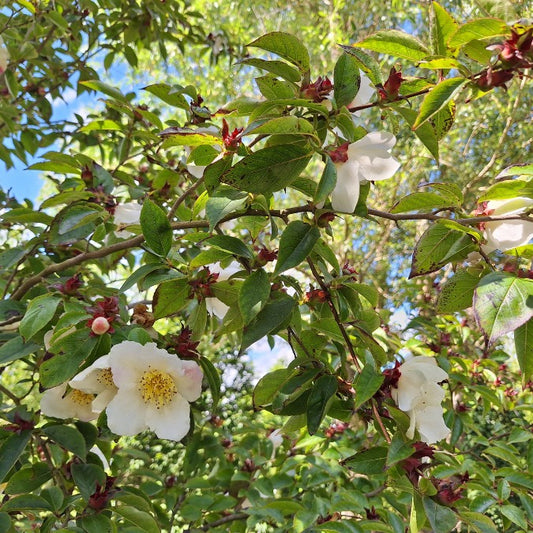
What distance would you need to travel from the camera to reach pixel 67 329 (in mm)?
747

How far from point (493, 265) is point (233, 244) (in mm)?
345

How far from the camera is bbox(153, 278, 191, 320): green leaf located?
808 mm

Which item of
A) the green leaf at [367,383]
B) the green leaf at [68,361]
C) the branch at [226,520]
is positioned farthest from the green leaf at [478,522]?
the branch at [226,520]

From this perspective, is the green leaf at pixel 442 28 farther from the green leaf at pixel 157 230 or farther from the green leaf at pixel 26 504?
the green leaf at pixel 26 504

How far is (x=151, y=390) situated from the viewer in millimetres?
809

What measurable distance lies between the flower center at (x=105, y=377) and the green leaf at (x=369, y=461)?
1.16 ft

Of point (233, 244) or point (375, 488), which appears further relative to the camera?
point (375, 488)

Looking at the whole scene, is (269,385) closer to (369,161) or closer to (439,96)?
(369,161)

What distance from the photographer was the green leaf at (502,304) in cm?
→ 59

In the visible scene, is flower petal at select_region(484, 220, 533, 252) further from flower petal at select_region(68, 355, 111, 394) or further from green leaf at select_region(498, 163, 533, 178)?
flower petal at select_region(68, 355, 111, 394)

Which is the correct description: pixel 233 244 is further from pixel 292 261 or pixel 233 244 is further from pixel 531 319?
pixel 531 319

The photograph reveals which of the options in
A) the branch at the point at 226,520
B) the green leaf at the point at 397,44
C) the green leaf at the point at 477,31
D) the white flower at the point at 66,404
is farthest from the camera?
the branch at the point at 226,520

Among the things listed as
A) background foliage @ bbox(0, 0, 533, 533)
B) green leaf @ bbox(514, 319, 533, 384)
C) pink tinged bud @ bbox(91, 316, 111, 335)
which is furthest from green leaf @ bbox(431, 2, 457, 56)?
pink tinged bud @ bbox(91, 316, 111, 335)

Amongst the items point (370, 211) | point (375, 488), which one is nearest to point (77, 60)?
point (370, 211)
